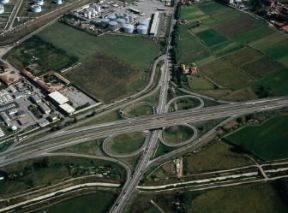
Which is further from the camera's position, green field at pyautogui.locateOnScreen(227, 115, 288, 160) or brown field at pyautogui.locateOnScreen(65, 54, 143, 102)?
brown field at pyautogui.locateOnScreen(65, 54, 143, 102)

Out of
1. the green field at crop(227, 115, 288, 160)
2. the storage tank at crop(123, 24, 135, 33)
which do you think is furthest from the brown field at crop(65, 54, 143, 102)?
the green field at crop(227, 115, 288, 160)

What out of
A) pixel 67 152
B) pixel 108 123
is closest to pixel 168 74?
pixel 108 123

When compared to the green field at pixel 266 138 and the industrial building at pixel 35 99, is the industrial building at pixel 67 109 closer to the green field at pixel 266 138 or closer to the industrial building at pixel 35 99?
the industrial building at pixel 35 99

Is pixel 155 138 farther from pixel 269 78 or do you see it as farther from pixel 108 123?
pixel 269 78

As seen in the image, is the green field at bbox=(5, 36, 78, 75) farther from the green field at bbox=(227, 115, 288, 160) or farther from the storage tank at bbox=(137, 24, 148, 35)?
the green field at bbox=(227, 115, 288, 160)

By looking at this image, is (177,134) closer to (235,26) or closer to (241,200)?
(241,200)

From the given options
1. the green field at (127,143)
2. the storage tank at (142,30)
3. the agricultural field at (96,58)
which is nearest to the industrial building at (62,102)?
the agricultural field at (96,58)

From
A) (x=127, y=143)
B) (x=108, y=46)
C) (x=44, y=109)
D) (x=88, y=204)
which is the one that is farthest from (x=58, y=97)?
(x=88, y=204)

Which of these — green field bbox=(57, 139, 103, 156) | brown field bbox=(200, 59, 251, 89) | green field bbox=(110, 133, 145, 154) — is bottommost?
green field bbox=(57, 139, 103, 156)
